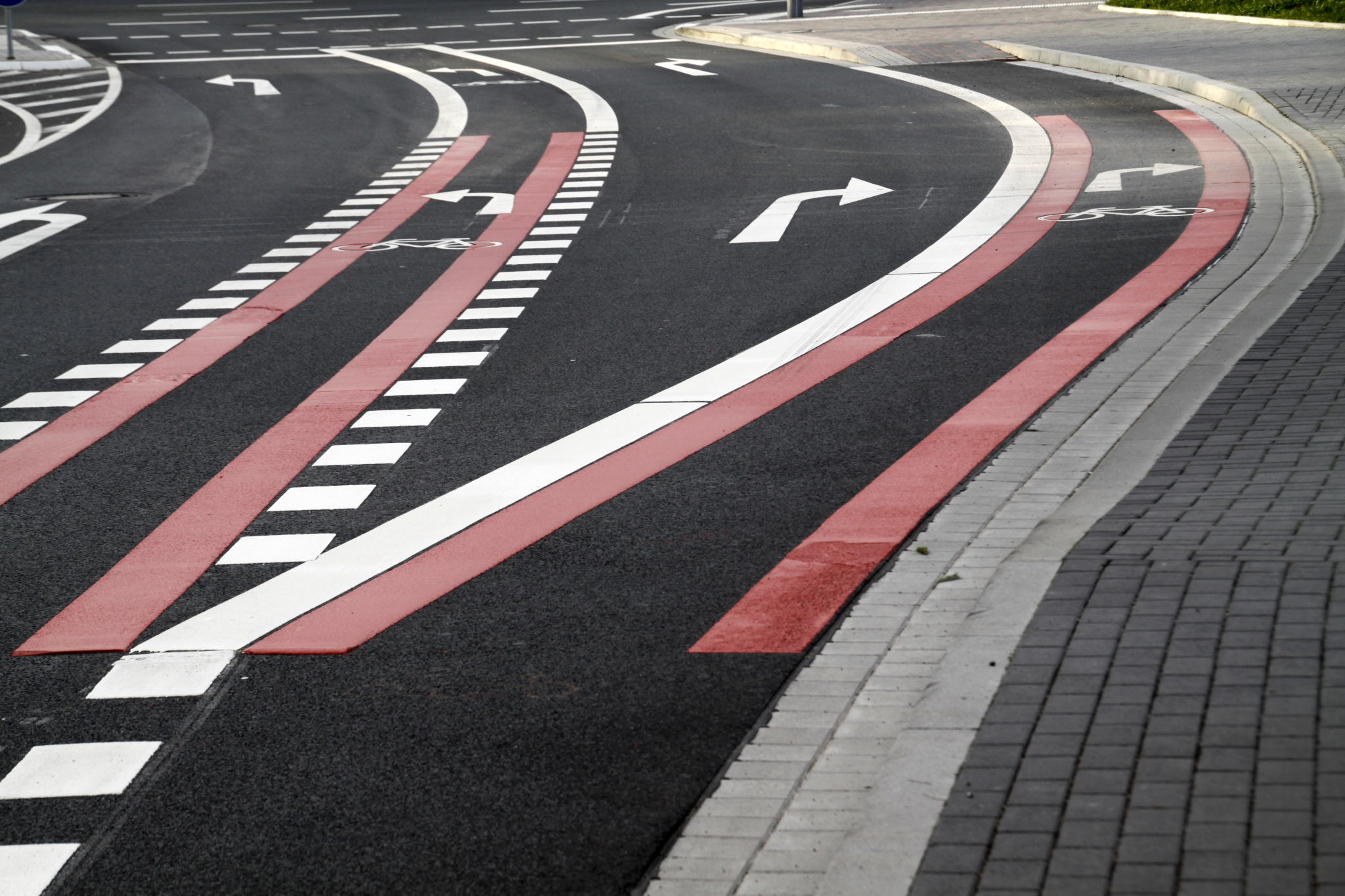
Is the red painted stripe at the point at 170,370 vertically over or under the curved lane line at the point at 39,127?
over

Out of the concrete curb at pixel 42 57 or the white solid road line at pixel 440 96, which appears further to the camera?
the concrete curb at pixel 42 57

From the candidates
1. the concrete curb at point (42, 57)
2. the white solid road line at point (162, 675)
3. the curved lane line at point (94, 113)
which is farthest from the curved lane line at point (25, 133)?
the white solid road line at point (162, 675)

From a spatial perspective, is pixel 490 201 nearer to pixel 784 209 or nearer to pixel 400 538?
A: pixel 784 209

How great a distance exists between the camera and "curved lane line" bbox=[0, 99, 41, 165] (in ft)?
66.8

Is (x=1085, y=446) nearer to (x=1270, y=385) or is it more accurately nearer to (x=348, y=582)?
(x=1270, y=385)

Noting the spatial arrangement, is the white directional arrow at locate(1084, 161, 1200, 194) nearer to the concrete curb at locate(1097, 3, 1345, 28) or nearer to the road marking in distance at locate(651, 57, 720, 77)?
the concrete curb at locate(1097, 3, 1345, 28)

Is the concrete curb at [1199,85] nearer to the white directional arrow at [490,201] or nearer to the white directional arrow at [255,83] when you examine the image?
the white directional arrow at [490,201]

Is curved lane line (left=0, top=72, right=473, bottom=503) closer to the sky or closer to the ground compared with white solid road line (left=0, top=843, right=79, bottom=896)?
closer to the ground

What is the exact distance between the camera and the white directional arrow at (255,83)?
1015 inches

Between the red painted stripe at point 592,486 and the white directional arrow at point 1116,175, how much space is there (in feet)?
7.86


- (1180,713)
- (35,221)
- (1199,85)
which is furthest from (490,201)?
(1180,713)

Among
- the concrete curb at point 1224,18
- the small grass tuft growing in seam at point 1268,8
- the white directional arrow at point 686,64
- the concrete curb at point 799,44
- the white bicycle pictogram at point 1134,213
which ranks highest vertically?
the small grass tuft growing in seam at point 1268,8

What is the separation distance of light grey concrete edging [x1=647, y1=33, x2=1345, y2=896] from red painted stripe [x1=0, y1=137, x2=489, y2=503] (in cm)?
468

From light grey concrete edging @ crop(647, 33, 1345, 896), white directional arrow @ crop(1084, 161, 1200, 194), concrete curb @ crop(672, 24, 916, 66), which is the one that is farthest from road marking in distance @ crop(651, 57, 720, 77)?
light grey concrete edging @ crop(647, 33, 1345, 896)
